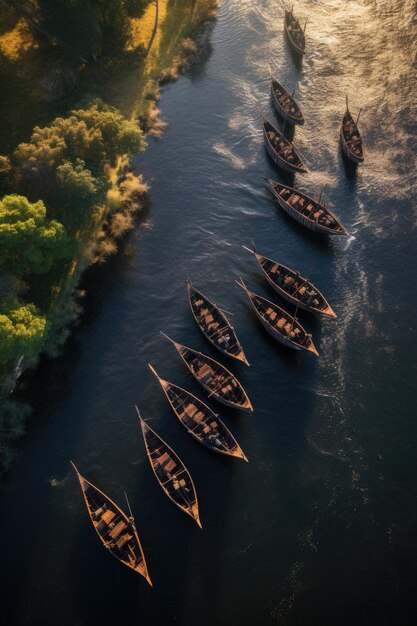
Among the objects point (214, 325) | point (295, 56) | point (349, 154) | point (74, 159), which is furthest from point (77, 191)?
point (295, 56)

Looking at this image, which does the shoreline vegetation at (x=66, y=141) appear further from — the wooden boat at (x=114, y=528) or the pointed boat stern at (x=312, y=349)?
the pointed boat stern at (x=312, y=349)

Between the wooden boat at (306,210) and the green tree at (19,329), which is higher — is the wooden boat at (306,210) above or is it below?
above

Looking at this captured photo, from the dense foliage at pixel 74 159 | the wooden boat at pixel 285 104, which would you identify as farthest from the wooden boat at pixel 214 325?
the wooden boat at pixel 285 104

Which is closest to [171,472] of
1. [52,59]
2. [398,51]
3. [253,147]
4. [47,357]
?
[47,357]

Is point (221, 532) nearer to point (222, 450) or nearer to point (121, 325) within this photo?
point (222, 450)

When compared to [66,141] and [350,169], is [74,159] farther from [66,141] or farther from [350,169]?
[350,169]

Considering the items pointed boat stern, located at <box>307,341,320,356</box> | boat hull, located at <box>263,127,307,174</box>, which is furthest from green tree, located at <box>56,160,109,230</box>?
pointed boat stern, located at <box>307,341,320,356</box>
